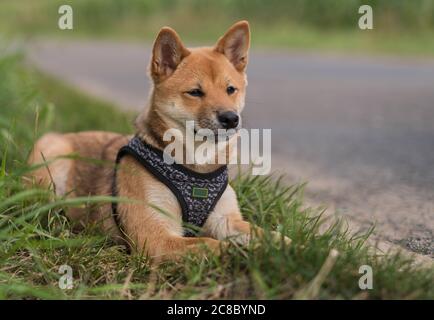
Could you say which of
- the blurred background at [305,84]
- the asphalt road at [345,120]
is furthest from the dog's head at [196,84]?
the blurred background at [305,84]

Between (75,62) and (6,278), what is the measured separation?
40.4ft

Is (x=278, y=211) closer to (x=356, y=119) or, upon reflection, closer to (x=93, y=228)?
(x=93, y=228)

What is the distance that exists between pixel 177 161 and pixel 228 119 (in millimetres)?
401

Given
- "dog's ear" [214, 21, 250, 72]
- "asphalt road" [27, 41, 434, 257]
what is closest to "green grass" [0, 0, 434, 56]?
"asphalt road" [27, 41, 434, 257]

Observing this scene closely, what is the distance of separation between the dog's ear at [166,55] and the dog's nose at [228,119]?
1.66ft

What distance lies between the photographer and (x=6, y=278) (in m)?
3.66

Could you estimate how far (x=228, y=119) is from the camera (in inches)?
164

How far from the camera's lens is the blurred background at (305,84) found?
5.86m

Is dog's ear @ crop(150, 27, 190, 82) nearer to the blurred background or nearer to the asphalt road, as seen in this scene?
the asphalt road

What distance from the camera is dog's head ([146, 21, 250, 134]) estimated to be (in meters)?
4.23

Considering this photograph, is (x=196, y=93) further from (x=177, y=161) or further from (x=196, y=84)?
(x=177, y=161)

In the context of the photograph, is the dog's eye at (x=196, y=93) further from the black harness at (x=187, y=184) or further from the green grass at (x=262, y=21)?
the green grass at (x=262, y=21)

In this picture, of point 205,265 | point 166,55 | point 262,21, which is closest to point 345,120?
point 166,55

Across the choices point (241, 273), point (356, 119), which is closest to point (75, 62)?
point (356, 119)
